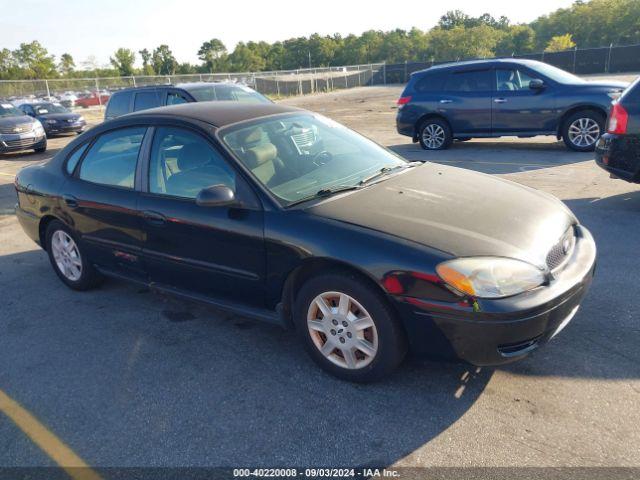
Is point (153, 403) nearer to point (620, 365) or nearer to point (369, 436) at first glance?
point (369, 436)

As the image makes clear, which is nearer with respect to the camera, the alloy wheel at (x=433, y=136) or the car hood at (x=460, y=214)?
the car hood at (x=460, y=214)

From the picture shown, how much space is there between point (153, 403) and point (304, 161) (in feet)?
6.10

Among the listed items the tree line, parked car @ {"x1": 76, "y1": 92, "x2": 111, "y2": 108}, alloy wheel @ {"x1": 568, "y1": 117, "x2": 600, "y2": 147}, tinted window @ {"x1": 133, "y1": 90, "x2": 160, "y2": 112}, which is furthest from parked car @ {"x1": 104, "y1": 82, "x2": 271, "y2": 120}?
the tree line

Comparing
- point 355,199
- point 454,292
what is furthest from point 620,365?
point 355,199

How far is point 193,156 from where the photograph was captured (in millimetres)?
3619

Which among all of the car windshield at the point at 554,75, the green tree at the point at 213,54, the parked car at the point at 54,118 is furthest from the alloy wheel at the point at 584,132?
the green tree at the point at 213,54

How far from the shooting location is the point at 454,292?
8.50 feet

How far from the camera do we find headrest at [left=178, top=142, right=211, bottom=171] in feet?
11.6

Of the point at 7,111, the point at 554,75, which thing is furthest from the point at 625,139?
the point at 7,111

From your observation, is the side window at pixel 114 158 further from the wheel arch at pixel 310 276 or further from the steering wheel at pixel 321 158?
the wheel arch at pixel 310 276

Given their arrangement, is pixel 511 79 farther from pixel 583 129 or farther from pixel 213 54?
pixel 213 54

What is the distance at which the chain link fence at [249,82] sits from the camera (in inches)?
1289

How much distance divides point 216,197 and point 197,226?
0.39 m

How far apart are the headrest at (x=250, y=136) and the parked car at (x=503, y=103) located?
7.92 meters
